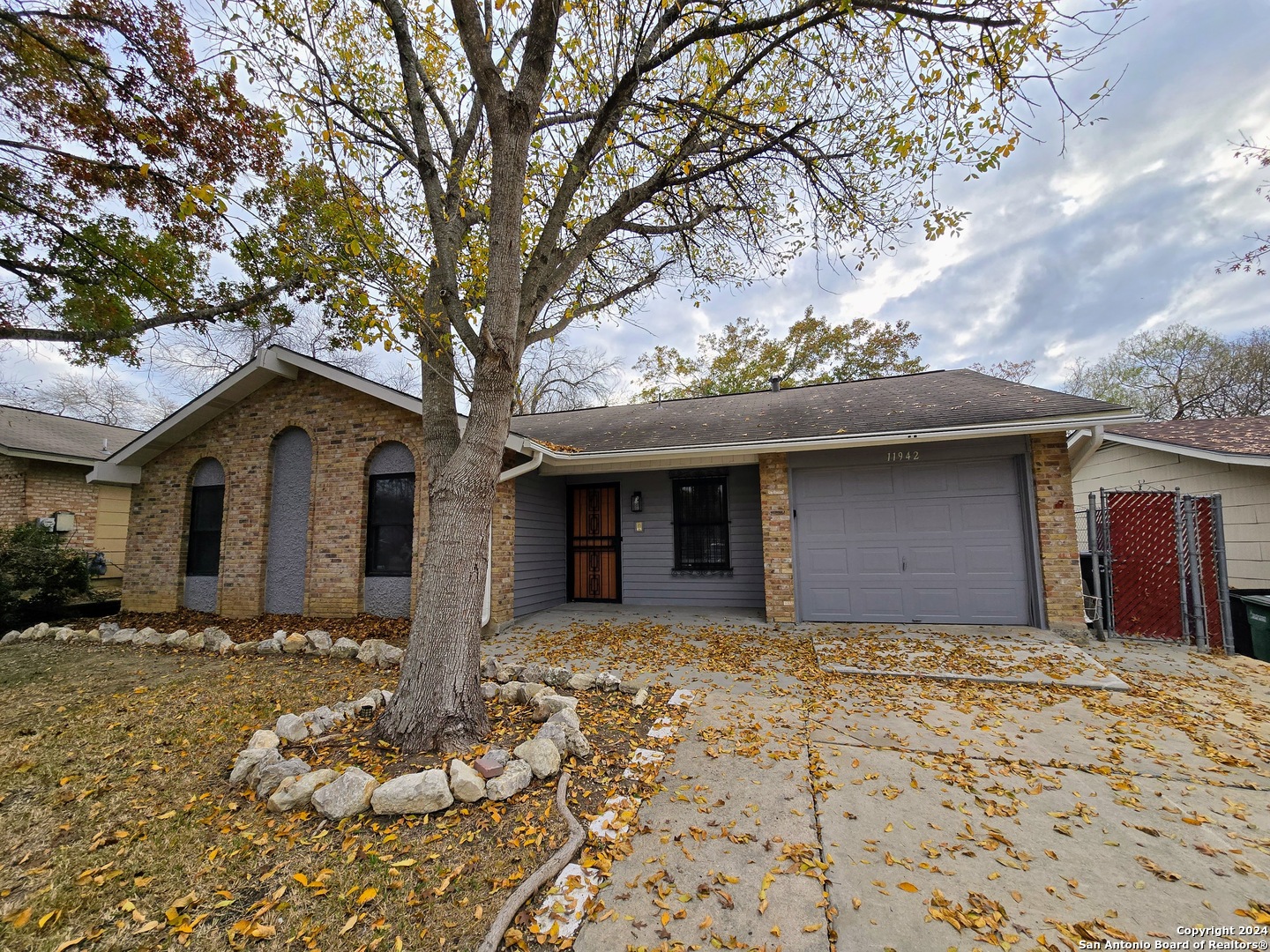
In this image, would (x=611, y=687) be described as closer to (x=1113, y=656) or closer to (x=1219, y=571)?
(x=1113, y=656)

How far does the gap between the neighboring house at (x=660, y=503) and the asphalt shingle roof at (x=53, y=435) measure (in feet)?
15.3

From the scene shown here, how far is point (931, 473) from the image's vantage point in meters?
6.77

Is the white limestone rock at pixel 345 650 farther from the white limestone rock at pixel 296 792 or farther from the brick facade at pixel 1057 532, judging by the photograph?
the brick facade at pixel 1057 532

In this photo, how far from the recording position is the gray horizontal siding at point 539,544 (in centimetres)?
779

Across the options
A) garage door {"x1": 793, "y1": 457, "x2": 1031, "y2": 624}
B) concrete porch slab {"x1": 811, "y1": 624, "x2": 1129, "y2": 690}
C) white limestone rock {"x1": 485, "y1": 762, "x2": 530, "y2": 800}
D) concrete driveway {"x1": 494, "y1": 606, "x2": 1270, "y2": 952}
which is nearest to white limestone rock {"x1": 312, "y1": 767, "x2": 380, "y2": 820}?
white limestone rock {"x1": 485, "y1": 762, "x2": 530, "y2": 800}

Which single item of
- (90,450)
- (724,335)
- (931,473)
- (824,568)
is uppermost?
(724,335)

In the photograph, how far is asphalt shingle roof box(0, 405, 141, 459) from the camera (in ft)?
35.6

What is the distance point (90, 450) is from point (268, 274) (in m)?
9.38

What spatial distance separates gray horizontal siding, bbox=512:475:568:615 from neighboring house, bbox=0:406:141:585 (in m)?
10.4

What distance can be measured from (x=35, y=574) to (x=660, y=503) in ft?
33.2

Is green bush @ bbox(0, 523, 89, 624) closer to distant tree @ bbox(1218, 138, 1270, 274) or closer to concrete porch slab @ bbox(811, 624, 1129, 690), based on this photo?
concrete porch slab @ bbox(811, 624, 1129, 690)

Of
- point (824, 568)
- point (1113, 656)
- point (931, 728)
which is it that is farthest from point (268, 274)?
point (1113, 656)

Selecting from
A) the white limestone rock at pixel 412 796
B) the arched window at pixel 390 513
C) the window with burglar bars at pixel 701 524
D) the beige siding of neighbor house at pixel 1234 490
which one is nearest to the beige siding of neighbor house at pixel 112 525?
the arched window at pixel 390 513

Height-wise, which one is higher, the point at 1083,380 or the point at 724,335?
the point at 724,335
